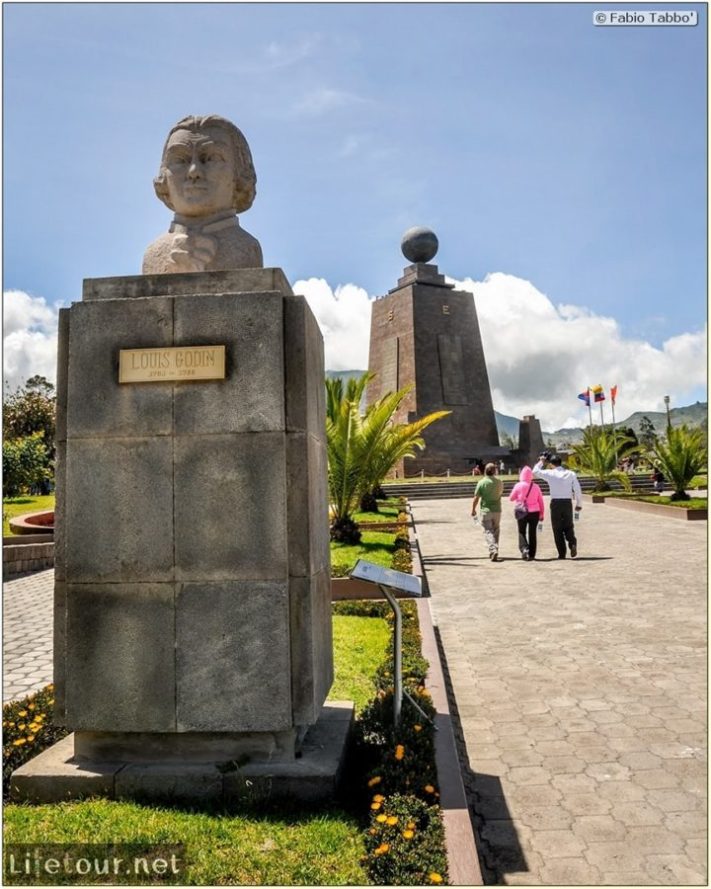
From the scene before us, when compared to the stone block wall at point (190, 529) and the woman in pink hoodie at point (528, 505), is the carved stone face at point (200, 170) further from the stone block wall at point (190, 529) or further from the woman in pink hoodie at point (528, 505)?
the woman in pink hoodie at point (528, 505)

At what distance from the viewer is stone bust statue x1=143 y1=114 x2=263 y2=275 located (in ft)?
13.5

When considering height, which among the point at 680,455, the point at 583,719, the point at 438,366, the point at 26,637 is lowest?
the point at 26,637

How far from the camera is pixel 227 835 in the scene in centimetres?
310

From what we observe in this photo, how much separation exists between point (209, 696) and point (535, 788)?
179cm

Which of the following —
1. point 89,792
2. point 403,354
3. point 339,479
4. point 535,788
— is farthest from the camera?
point 403,354

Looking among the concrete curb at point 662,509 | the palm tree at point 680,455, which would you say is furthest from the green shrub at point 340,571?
the palm tree at point 680,455

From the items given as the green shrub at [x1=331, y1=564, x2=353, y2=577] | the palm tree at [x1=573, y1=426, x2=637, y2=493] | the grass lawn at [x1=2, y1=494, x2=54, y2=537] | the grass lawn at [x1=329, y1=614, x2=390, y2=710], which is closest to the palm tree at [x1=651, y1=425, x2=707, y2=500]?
the palm tree at [x1=573, y1=426, x2=637, y2=493]

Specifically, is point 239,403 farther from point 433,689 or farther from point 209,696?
point 433,689

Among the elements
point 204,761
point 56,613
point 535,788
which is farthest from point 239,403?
point 535,788

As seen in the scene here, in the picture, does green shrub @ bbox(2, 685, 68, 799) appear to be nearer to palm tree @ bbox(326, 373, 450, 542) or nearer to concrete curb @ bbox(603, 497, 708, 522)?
palm tree @ bbox(326, 373, 450, 542)

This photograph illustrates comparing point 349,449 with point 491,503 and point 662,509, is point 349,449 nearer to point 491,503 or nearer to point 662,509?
point 491,503

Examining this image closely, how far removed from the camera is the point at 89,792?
137 inches

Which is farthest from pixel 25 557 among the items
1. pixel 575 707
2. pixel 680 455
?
pixel 680 455

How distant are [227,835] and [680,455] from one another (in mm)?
20087
